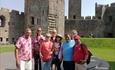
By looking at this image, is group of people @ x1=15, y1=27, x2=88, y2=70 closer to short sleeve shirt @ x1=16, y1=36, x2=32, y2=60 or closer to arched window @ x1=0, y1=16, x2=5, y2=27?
short sleeve shirt @ x1=16, y1=36, x2=32, y2=60

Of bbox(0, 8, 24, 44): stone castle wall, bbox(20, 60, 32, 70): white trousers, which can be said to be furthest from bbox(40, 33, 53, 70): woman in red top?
bbox(0, 8, 24, 44): stone castle wall

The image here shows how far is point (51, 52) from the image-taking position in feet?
45.2

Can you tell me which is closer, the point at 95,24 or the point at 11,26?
the point at 11,26

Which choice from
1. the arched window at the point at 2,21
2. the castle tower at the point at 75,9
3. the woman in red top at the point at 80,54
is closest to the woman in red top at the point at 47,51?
the woman in red top at the point at 80,54

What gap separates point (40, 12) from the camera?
48.8 m

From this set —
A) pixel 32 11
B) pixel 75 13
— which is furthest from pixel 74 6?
pixel 32 11

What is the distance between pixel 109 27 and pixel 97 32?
3239mm

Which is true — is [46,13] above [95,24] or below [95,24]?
above

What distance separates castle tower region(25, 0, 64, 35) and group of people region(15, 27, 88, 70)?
32101 mm

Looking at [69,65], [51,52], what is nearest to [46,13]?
[51,52]

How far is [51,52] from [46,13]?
113 feet

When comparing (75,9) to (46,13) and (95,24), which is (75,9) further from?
(46,13)

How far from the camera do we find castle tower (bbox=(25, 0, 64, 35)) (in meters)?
47.4

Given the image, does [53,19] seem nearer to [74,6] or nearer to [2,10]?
[2,10]
